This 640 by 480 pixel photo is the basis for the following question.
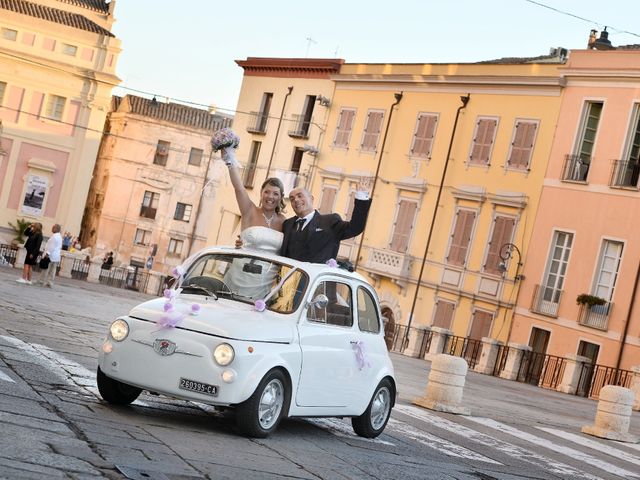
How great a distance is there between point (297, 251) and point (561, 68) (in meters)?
35.7

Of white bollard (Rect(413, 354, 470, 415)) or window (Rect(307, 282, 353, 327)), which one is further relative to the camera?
white bollard (Rect(413, 354, 470, 415))

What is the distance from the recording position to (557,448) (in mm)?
16578

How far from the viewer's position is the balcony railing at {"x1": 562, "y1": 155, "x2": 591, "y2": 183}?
150 feet

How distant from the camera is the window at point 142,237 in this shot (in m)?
89.9

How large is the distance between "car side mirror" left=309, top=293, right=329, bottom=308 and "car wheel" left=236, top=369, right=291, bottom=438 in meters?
0.87

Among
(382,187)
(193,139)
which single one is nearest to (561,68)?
(382,187)

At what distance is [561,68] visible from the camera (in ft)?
155

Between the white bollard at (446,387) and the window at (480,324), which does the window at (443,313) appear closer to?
the window at (480,324)

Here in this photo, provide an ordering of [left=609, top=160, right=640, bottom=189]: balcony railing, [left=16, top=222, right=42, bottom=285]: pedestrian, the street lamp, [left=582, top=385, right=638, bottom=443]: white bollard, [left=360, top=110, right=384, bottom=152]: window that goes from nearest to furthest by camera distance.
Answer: [left=582, top=385, right=638, bottom=443]: white bollard < [left=16, top=222, right=42, bottom=285]: pedestrian < [left=609, top=160, right=640, bottom=189]: balcony railing < the street lamp < [left=360, top=110, right=384, bottom=152]: window

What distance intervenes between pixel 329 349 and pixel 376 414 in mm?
1407

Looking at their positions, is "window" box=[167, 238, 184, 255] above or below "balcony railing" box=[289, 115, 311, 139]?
below

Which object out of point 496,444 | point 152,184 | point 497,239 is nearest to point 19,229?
Answer: point 152,184

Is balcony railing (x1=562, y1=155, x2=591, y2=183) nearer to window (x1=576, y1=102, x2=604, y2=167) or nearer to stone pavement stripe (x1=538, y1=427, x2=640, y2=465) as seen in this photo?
window (x1=576, y1=102, x2=604, y2=167)

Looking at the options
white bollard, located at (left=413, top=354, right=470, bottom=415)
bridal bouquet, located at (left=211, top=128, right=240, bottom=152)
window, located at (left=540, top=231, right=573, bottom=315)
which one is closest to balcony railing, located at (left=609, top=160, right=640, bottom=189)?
window, located at (left=540, top=231, right=573, bottom=315)
